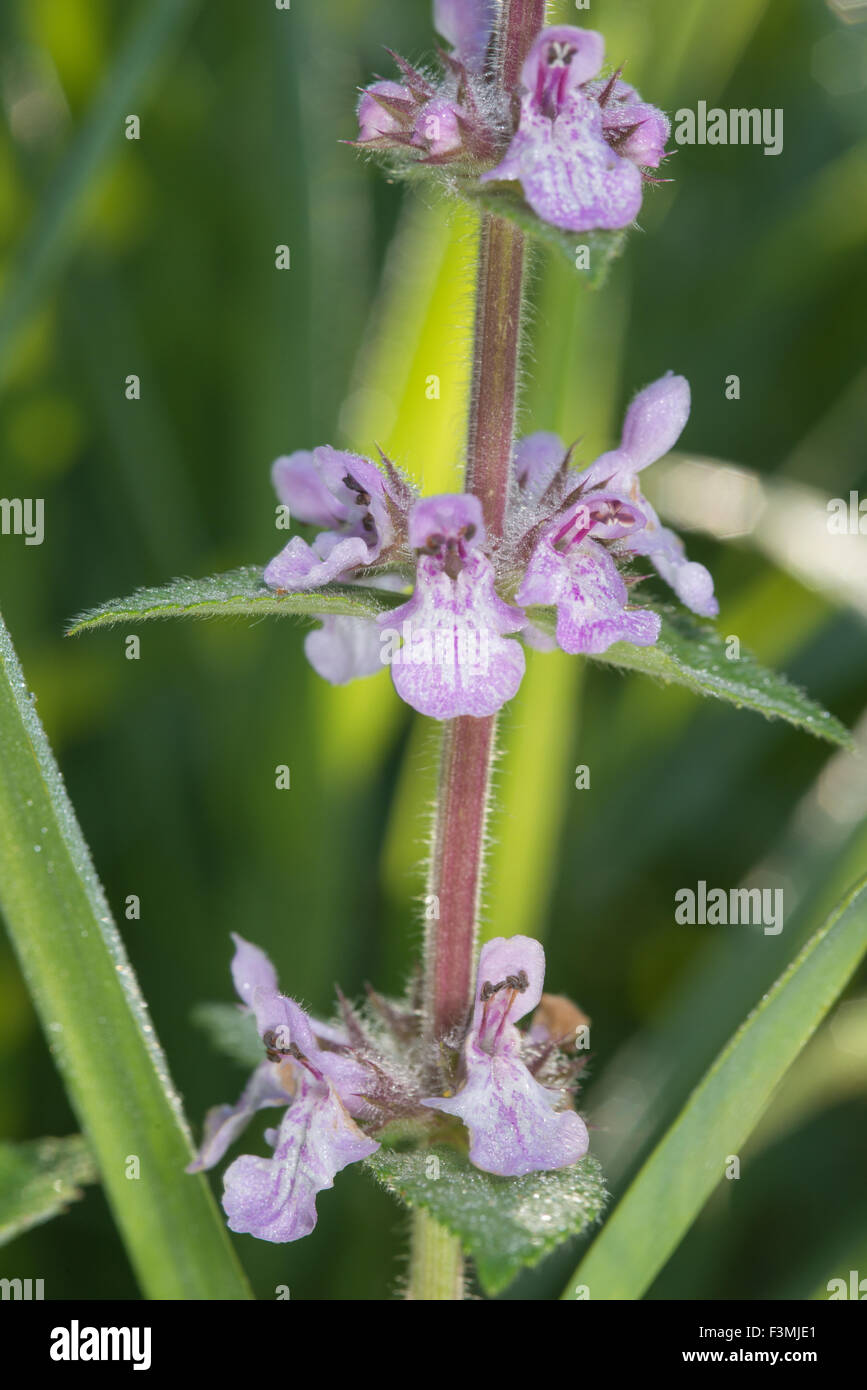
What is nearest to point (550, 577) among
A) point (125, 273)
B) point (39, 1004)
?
→ point (39, 1004)

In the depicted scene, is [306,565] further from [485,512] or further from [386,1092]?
[386,1092]

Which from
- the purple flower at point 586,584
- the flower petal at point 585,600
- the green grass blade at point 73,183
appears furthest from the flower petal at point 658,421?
the green grass blade at point 73,183

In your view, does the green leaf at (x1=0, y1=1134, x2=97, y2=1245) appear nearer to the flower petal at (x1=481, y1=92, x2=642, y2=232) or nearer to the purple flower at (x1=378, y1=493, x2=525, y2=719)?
the purple flower at (x1=378, y1=493, x2=525, y2=719)

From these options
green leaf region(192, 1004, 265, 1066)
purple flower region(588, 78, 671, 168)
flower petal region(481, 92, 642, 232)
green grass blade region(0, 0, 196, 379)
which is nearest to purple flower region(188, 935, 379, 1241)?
green leaf region(192, 1004, 265, 1066)

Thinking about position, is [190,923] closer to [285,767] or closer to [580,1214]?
[285,767]

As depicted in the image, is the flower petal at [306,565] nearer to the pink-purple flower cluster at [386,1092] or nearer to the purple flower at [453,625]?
the purple flower at [453,625]

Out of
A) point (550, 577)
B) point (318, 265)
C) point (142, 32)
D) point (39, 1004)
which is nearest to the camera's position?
point (550, 577)
